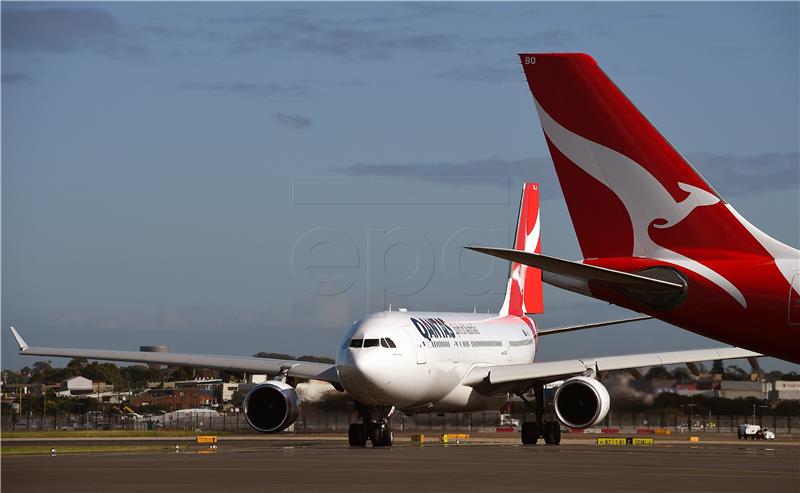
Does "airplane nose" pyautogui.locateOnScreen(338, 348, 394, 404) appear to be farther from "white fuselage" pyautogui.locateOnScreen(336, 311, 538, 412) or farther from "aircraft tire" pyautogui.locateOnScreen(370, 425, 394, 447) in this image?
"aircraft tire" pyautogui.locateOnScreen(370, 425, 394, 447)

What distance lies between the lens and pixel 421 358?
35.6 m

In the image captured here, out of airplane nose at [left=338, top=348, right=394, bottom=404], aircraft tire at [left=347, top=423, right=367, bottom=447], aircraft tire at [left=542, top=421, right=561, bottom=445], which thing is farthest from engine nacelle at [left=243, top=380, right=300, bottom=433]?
aircraft tire at [left=542, top=421, right=561, bottom=445]

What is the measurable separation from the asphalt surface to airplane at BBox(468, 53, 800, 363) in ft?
14.7

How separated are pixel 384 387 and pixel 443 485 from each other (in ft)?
49.1

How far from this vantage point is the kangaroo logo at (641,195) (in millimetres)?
14992

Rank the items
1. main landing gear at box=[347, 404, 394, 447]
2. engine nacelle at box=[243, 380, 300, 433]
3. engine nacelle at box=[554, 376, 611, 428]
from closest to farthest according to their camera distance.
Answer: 1. engine nacelle at box=[554, 376, 611, 428]
2. main landing gear at box=[347, 404, 394, 447]
3. engine nacelle at box=[243, 380, 300, 433]

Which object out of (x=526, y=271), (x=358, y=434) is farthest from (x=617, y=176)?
(x=526, y=271)

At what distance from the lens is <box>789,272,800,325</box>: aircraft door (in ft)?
46.7

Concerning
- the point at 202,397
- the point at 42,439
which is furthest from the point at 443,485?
the point at 202,397

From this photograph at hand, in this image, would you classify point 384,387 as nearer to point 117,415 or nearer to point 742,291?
point 742,291

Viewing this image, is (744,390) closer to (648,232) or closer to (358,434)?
(358,434)

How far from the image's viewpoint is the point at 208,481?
66.4 feet

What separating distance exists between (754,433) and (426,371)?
1885 centimetres

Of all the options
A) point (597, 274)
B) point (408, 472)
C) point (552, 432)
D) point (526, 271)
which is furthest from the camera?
point (526, 271)
